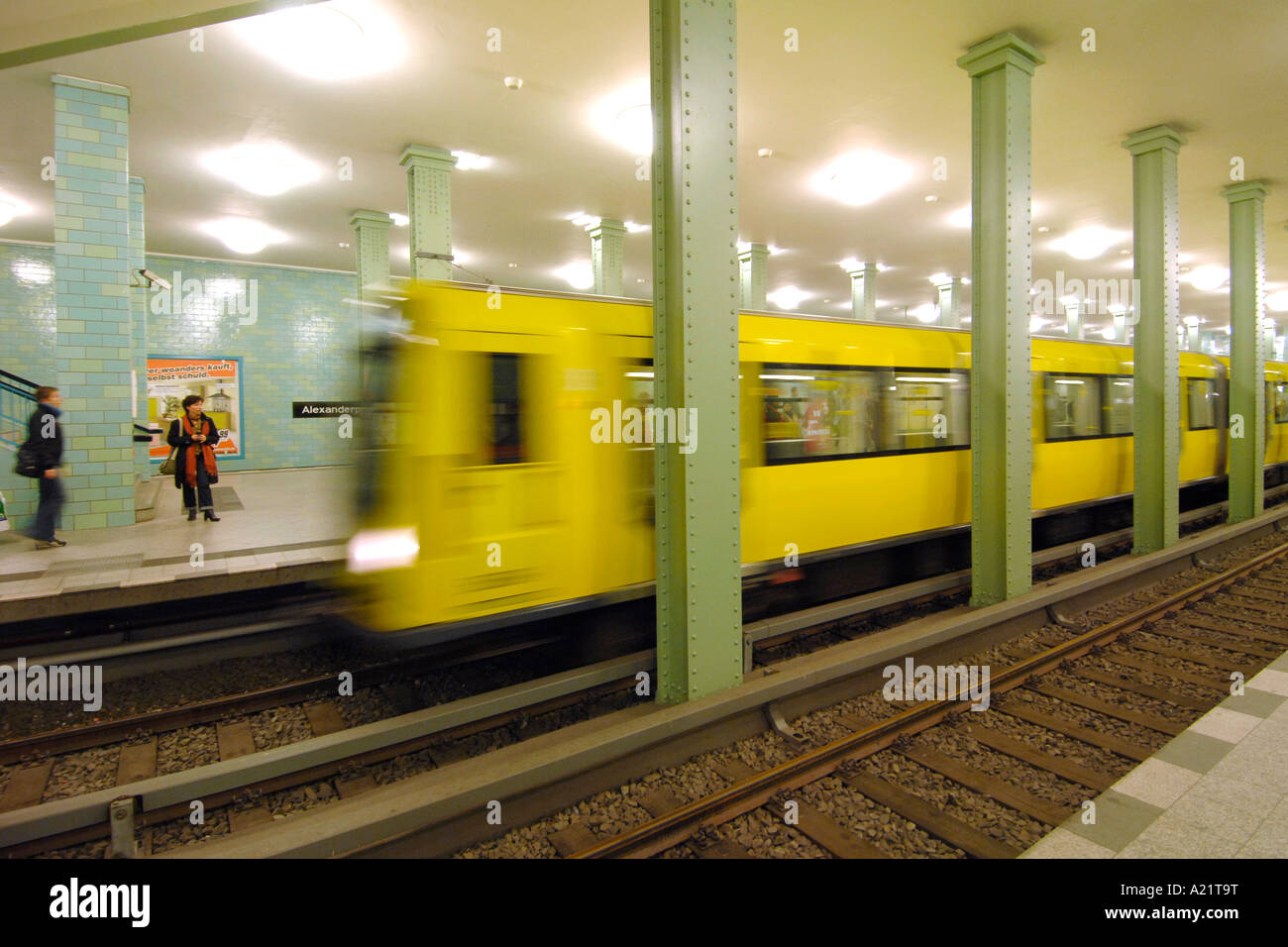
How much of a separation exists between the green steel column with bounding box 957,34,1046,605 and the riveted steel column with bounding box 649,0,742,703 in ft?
11.8

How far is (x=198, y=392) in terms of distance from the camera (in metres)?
17.7

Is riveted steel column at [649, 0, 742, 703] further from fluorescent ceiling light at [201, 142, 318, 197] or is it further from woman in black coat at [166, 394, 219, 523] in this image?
fluorescent ceiling light at [201, 142, 318, 197]

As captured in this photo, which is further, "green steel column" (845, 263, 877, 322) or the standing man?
"green steel column" (845, 263, 877, 322)

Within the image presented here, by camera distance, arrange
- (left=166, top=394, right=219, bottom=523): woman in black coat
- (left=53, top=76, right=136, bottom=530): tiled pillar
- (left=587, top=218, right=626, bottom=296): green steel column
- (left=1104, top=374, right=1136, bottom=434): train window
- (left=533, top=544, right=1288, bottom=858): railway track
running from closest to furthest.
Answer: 1. (left=533, top=544, right=1288, bottom=858): railway track
2. (left=53, top=76, right=136, bottom=530): tiled pillar
3. (left=166, top=394, right=219, bottom=523): woman in black coat
4. (left=1104, top=374, right=1136, bottom=434): train window
5. (left=587, top=218, right=626, bottom=296): green steel column

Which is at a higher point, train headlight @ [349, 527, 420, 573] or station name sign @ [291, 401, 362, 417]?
station name sign @ [291, 401, 362, 417]

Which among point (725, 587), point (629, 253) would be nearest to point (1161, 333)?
point (725, 587)

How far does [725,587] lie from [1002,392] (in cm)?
401

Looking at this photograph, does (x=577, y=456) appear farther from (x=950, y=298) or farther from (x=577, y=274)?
(x=950, y=298)

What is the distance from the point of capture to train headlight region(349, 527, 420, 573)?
175 inches

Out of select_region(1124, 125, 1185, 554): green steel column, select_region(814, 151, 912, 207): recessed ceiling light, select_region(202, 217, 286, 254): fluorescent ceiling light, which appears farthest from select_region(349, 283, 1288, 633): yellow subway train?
select_region(202, 217, 286, 254): fluorescent ceiling light

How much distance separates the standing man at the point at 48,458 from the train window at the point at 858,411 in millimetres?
7840

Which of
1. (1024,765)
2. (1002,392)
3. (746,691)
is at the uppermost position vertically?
(1002,392)
